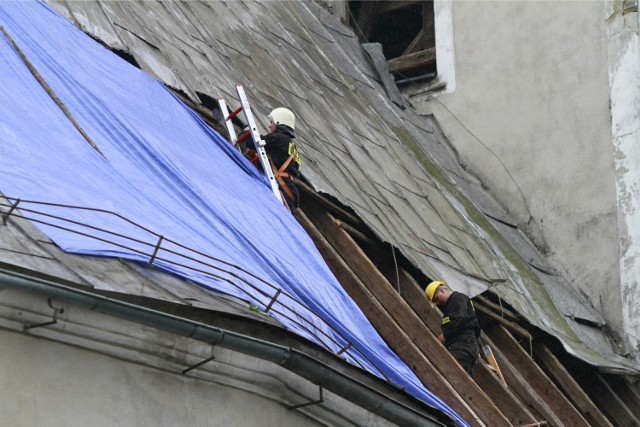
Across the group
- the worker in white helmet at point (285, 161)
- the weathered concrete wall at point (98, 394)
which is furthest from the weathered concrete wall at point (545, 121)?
the weathered concrete wall at point (98, 394)

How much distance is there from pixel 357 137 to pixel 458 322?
3360mm

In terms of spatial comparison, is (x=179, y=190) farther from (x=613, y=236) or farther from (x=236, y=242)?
(x=613, y=236)

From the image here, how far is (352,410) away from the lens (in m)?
8.13

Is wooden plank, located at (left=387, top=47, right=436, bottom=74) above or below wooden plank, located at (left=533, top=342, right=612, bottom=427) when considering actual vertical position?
above

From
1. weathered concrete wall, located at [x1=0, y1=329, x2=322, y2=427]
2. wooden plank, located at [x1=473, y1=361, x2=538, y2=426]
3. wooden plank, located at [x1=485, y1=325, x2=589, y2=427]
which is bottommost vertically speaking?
weathered concrete wall, located at [x1=0, y1=329, x2=322, y2=427]

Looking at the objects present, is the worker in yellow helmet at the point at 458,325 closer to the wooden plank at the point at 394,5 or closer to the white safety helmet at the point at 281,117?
the white safety helmet at the point at 281,117

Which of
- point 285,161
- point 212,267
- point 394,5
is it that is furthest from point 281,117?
point 394,5

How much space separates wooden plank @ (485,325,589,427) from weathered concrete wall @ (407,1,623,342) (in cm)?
241

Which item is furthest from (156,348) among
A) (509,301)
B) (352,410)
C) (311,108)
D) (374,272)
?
(311,108)

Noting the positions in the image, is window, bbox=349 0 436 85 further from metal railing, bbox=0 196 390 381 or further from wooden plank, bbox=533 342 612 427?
metal railing, bbox=0 196 390 381

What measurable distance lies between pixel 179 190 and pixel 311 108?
452 centimetres

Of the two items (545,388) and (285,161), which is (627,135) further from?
(285,161)

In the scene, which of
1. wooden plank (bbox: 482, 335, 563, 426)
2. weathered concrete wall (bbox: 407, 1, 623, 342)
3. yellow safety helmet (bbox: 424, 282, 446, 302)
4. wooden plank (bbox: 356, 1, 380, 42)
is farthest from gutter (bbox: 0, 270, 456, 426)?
wooden plank (bbox: 356, 1, 380, 42)

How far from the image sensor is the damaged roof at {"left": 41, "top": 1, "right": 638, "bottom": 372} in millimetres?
11398
